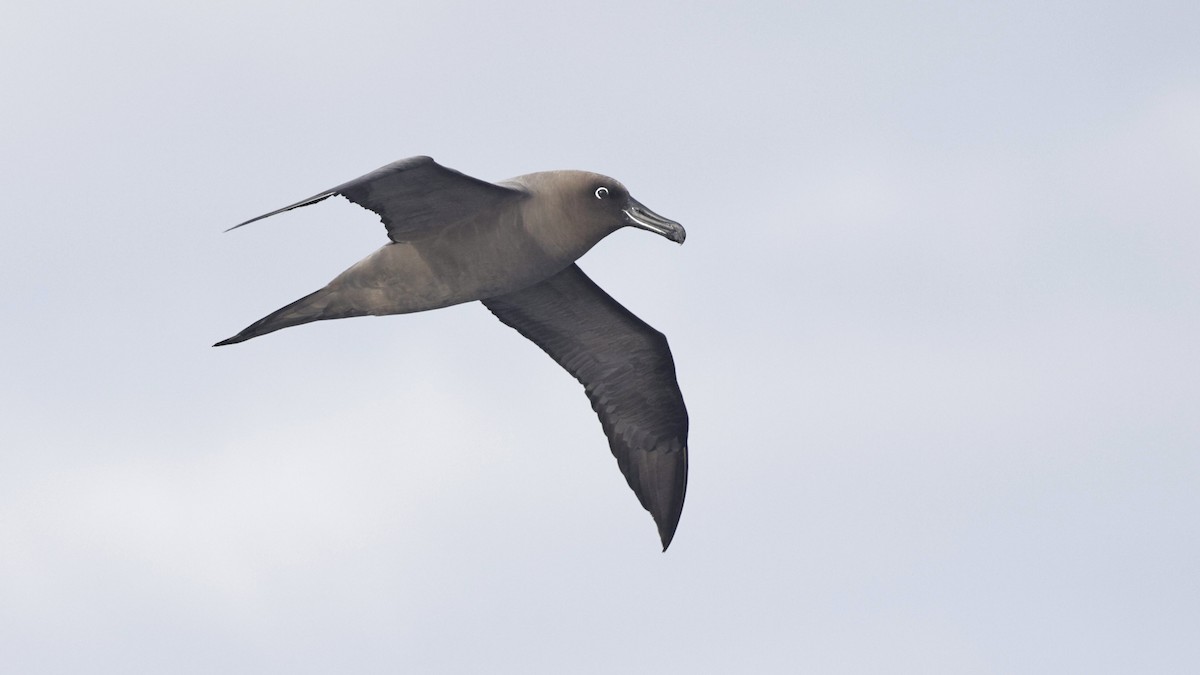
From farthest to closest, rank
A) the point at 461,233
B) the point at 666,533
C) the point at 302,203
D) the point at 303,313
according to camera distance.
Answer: the point at 666,533
the point at 303,313
the point at 461,233
the point at 302,203

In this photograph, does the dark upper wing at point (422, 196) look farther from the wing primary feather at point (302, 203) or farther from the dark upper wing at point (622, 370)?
the dark upper wing at point (622, 370)

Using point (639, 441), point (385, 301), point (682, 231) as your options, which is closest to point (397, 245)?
point (385, 301)

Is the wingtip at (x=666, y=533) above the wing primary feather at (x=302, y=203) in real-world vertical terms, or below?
below

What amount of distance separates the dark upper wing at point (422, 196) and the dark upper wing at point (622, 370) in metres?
2.00

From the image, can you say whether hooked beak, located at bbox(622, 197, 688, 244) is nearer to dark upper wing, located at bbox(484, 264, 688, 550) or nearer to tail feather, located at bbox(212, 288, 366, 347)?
dark upper wing, located at bbox(484, 264, 688, 550)

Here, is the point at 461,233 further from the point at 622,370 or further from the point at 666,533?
the point at 666,533

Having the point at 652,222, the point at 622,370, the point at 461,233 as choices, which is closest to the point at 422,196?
the point at 461,233

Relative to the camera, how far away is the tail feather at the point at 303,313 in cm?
1459

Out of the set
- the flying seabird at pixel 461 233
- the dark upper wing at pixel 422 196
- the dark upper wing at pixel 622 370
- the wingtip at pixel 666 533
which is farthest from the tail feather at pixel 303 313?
the wingtip at pixel 666 533

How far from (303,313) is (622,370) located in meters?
3.37

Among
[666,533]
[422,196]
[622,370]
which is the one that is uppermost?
[422,196]

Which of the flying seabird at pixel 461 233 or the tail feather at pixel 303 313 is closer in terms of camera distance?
the flying seabird at pixel 461 233

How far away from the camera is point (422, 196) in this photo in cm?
1379

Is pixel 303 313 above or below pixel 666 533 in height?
above
